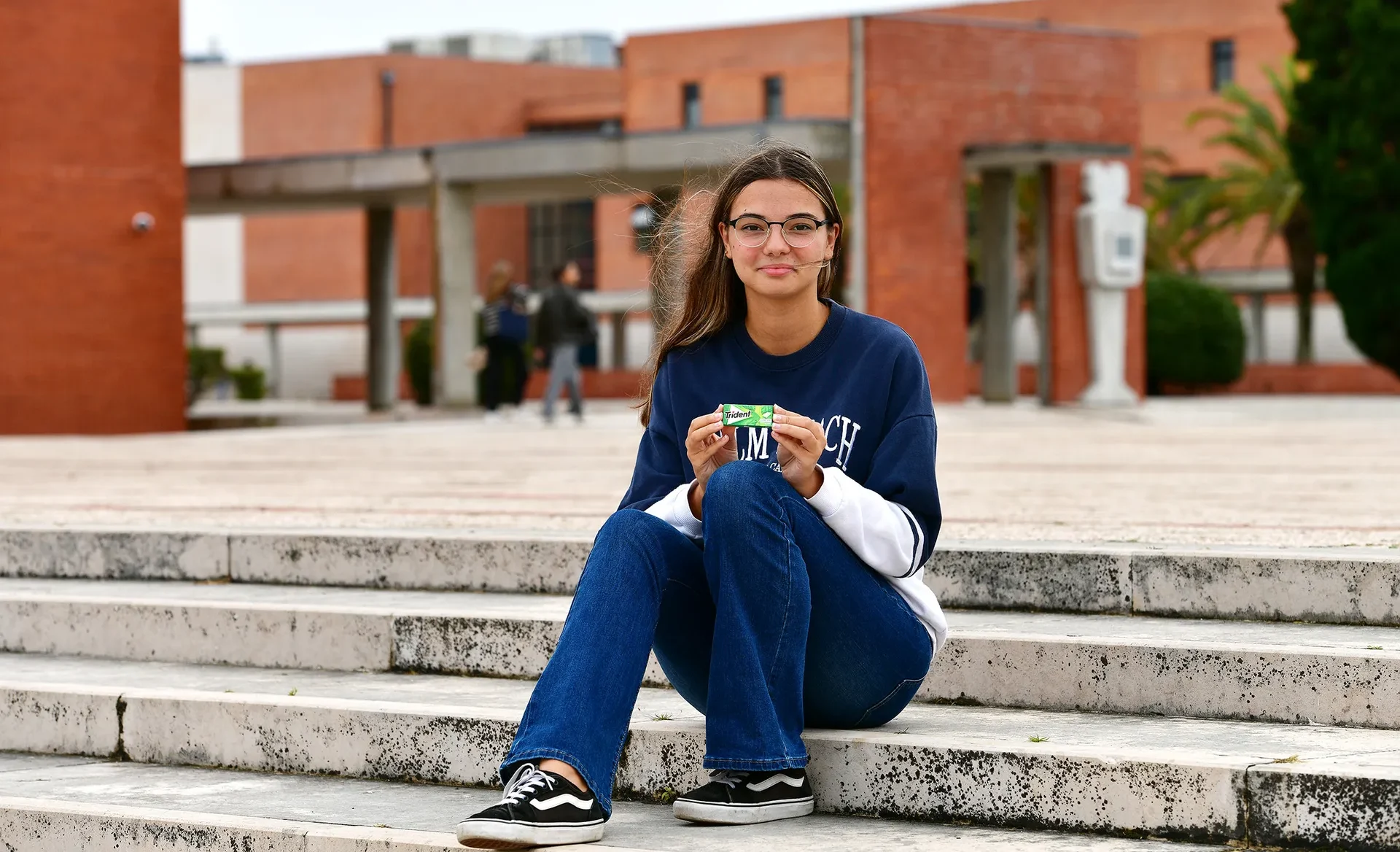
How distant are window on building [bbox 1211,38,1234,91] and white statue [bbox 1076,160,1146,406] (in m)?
21.4

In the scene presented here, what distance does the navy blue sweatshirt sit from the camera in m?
3.49

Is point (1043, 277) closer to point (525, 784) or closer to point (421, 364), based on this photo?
point (421, 364)

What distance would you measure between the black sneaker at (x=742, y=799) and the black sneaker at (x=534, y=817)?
0.27 m

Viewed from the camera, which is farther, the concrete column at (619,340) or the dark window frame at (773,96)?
the dark window frame at (773,96)

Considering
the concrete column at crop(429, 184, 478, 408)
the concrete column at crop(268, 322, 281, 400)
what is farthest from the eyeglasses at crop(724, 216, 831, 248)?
the concrete column at crop(268, 322, 281, 400)

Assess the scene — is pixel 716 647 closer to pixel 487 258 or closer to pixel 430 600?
pixel 430 600

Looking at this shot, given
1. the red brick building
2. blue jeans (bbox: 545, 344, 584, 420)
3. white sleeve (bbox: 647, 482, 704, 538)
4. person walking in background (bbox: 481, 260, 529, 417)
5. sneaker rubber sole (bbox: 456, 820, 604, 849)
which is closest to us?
sneaker rubber sole (bbox: 456, 820, 604, 849)

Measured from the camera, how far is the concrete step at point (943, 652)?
391 centimetres

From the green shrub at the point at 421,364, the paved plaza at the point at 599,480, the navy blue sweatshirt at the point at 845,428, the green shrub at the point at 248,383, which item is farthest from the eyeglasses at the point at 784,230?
the green shrub at the point at 248,383

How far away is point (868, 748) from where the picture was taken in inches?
146

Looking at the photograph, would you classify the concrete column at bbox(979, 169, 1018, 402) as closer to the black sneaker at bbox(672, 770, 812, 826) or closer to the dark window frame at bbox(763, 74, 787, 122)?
the black sneaker at bbox(672, 770, 812, 826)

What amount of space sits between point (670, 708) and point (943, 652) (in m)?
0.69

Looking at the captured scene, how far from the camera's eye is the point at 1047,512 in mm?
6648

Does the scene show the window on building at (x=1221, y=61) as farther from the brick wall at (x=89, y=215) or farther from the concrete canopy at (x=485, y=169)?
the brick wall at (x=89, y=215)
